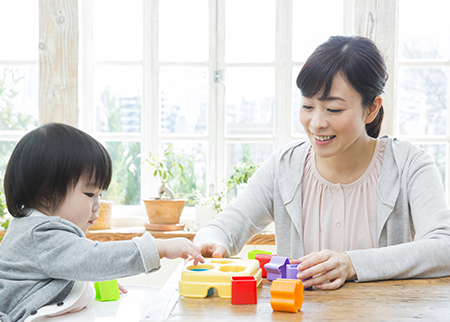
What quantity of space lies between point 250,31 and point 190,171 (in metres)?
1.02

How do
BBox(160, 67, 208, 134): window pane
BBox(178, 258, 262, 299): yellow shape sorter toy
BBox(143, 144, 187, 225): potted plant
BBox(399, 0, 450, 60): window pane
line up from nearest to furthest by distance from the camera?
BBox(178, 258, 262, 299): yellow shape sorter toy → BBox(143, 144, 187, 225): potted plant → BBox(399, 0, 450, 60): window pane → BBox(160, 67, 208, 134): window pane

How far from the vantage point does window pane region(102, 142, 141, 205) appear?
2920mm

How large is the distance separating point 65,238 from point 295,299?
1.82 ft

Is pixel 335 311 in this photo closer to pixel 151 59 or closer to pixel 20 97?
pixel 151 59

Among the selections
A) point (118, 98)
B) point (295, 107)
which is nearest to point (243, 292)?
point (295, 107)

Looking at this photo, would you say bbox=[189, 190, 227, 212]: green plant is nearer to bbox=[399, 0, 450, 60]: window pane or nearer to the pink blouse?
the pink blouse

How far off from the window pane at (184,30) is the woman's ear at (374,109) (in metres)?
Answer: 1.63

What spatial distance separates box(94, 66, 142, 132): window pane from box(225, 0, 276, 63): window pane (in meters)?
0.66

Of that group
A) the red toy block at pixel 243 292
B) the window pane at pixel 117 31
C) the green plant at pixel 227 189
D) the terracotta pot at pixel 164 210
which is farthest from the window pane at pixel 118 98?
the red toy block at pixel 243 292

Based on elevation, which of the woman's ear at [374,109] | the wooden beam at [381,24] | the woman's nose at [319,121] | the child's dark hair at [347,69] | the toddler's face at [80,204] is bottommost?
the toddler's face at [80,204]

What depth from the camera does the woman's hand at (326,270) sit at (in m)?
1.02

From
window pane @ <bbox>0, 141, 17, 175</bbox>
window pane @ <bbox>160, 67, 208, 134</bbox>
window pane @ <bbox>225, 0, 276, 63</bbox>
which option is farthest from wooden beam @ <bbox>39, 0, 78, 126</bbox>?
window pane @ <bbox>225, 0, 276, 63</bbox>

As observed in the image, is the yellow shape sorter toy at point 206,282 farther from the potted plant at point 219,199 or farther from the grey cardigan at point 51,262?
the potted plant at point 219,199

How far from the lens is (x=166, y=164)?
2.86 metres
